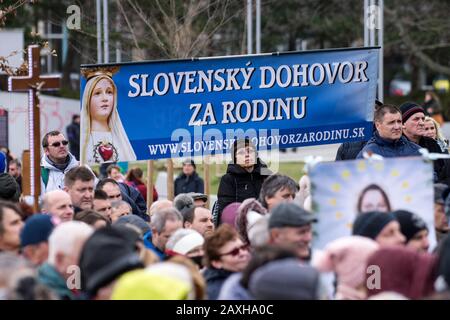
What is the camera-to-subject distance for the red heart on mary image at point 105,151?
1244 centimetres

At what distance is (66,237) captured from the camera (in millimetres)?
7422

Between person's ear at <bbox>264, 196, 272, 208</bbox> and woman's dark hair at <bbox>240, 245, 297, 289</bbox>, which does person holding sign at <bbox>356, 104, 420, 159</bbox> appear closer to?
person's ear at <bbox>264, 196, 272, 208</bbox>

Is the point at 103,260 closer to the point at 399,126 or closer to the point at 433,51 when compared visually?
the point at 399,126

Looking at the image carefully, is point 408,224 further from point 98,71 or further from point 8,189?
point 8,189

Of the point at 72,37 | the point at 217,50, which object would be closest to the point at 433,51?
the point at 217,50

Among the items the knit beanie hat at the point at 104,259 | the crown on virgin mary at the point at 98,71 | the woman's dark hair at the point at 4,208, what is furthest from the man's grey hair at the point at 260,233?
the crown on virgin mary at the point at 98,71

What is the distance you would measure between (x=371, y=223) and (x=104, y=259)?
1.70 meters

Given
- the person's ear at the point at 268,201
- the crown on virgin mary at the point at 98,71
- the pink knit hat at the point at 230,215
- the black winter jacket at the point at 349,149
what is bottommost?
the pink knit hat at the point at 230,215

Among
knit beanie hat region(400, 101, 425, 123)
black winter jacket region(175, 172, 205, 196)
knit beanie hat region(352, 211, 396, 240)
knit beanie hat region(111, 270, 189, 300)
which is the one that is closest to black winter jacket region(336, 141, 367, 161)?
knit beanie hat region(400, 101, 425, 123)

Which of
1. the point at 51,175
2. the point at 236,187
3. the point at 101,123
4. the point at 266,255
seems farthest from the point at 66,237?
the point at 51,175

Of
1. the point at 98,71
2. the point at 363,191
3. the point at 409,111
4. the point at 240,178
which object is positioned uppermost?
the point at 98,71

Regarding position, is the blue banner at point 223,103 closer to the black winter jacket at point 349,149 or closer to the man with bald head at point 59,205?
the black winter jacket at point 349,149

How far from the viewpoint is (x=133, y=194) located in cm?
1350

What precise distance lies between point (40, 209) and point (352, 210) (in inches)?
115
